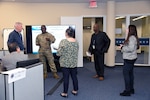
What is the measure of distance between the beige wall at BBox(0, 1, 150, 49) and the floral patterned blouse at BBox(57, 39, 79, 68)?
3.62 metres

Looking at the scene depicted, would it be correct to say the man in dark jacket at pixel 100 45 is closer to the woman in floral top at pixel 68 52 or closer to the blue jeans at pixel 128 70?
the blue jeans at pixel 128 70

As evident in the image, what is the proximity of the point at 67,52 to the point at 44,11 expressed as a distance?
3.87 m

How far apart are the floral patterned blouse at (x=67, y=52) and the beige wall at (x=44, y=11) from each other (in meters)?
3.62

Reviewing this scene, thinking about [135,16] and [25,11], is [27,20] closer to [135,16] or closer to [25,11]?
[25,11]

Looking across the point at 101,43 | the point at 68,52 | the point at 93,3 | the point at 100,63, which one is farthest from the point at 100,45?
the point at 93,3

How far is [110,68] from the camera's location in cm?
698

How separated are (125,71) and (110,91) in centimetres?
72

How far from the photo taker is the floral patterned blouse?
3699 millimetres

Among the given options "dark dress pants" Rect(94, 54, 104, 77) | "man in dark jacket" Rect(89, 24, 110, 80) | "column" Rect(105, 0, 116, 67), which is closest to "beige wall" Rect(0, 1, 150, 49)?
"column" Rect(105, 0, 116, 67)

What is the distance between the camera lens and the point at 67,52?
3.72 metres

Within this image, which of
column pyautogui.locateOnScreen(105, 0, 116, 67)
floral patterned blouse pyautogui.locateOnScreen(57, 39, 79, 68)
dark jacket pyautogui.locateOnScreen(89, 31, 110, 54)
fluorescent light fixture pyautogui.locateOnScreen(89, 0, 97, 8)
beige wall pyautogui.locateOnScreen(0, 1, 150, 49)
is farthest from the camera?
beige wall pyautogui.locateOnScreen(0, 1, 150, 49)

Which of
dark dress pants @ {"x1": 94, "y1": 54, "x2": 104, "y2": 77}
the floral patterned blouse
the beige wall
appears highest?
the beige wall

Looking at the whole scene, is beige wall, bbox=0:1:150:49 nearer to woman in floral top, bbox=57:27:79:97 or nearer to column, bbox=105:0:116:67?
column, bbox=105:0:116:67

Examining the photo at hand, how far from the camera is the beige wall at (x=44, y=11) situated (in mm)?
7055
